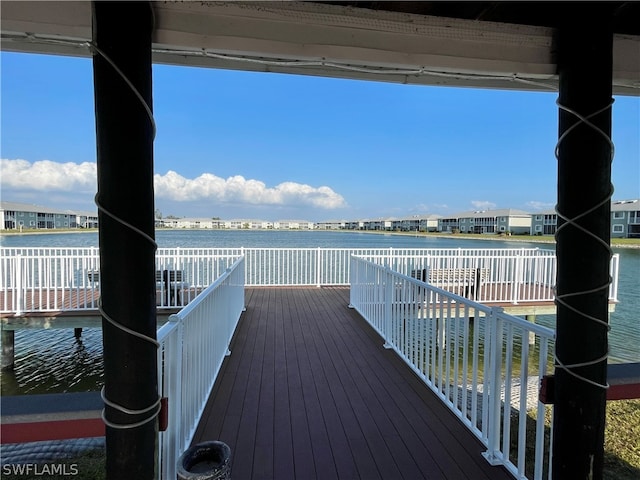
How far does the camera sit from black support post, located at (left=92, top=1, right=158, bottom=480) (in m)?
1.16

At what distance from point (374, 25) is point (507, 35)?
0.68m

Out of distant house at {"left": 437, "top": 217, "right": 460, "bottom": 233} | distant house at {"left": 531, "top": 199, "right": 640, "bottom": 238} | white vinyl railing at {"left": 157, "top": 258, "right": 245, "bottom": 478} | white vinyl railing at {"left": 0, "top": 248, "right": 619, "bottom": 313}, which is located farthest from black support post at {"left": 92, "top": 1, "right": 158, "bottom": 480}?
distant house at {"left": 437, "top": 217, "right": 460, "bottom": 233}

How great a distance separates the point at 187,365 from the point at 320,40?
2.05 metres

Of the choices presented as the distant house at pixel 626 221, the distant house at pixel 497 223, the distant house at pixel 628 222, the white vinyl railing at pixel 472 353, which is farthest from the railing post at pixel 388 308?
the distant house at pixel 497 223

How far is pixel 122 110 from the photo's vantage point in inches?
45.6

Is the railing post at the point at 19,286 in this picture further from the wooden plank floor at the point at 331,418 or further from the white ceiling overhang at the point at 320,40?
the white ceiling overhang at the point at 320,40

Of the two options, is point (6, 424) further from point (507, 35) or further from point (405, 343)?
point (405, 343)

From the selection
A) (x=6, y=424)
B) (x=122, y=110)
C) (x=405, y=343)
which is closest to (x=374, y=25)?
(x=122, y=110)

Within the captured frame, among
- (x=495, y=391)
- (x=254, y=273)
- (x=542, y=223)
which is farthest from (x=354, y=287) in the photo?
(x=542, y=223)

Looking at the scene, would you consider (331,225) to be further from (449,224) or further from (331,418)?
(331,418)

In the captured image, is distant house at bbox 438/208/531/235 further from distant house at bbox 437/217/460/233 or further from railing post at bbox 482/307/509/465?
railing post at bbox 482/307/509/465

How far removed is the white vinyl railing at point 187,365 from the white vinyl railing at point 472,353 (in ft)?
6.00

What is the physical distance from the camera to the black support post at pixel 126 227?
1155 mm

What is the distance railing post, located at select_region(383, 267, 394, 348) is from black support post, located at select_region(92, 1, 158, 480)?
323 centimetres
